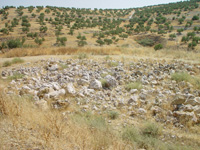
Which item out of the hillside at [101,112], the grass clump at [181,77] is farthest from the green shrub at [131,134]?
Answer: the grass clump at [181,77]

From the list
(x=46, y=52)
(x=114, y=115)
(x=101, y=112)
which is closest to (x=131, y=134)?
(x=114, y=115)

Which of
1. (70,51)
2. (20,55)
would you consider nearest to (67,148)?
(70,51)

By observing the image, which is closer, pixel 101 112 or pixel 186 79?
pixel 101 112

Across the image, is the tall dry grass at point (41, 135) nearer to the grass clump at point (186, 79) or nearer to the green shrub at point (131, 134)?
the green shrub at point (131, 134)

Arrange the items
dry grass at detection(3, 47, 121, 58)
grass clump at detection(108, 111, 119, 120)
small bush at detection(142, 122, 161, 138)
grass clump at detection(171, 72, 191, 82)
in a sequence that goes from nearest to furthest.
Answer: small bush at detection(142, 122, 161, 138)
grass clump at detection(108, 111, 119, 120)
grass clump at detection(171, 72, 191, 82)
dry grass at detection(3, 47, 121, 58)

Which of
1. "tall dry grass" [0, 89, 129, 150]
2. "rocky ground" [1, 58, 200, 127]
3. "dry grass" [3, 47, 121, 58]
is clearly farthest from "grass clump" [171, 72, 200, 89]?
"dry grass" [3, 47, 121, 58]

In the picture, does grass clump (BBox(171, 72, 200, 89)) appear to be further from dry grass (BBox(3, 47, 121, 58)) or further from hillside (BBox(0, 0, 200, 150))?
dry grass (BBox(3, 47, 121, 58))

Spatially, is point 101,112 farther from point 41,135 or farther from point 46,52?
point 46,52

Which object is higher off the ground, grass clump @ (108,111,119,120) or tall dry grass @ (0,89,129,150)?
tall dry grass @ (0,89,129,150)

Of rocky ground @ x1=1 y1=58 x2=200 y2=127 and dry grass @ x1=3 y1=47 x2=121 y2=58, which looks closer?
rocky ground @ x1=1 y1=58 x2=200 y2=127

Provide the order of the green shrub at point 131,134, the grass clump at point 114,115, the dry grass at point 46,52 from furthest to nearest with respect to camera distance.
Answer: the dry grass at point 46,52 → the grass clump at point 114,115 → the green shrub at point 131,134

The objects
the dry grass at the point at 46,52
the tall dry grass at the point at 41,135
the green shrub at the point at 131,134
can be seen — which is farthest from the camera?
the dry grass at the point at 46,52

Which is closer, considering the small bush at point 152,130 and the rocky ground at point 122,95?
the small bush at point 152,130

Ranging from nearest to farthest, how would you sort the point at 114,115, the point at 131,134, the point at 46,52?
the point at 131,134 → the point at 114,115 → the point at 46,52
